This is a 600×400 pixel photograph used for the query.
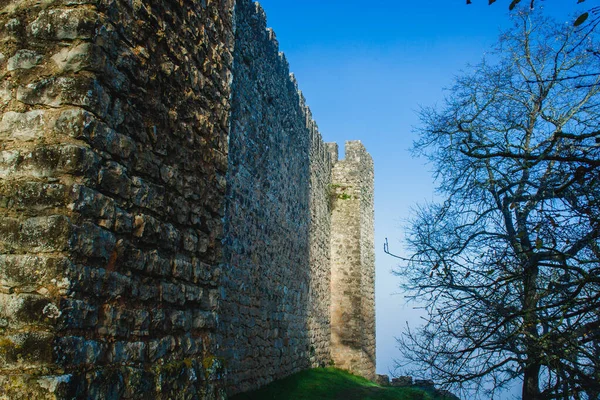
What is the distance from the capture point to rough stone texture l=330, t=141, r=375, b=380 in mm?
15383

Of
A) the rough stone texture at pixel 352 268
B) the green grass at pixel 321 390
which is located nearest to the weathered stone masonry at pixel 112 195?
the green grass at pixel 321 390

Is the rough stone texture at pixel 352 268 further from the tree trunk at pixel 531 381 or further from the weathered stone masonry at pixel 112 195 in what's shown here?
the weathered stone masonry at pixel 112 195

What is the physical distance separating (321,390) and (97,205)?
874 centimetres

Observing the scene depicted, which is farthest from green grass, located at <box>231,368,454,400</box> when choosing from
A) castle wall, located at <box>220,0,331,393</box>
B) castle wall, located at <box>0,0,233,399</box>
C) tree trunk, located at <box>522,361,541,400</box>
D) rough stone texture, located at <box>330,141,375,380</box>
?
Result: castle wall, located at <box>0,0,233,399</box>

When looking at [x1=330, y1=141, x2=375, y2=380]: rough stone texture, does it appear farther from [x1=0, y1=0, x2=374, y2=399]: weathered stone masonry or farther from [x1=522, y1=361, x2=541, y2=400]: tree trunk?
[x1=0, y1=0, x2=374, y2=399]: weathered stone masonry

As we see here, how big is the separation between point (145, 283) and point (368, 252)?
15023 millimetres

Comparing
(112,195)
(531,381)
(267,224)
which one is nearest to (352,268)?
(267,224)

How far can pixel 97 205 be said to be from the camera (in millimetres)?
2369

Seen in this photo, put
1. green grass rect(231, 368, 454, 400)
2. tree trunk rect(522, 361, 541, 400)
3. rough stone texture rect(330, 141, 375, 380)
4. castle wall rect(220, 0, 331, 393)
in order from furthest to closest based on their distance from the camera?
rough stone texture rect(330, 141, 375, 380)
green grass rect(231, 368, 454, 400)
castle wall rect(220, 0, 331, 393)
tree trunk rect(522, 361, 541, 400)

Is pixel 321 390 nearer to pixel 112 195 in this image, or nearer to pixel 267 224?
pixel 267 224

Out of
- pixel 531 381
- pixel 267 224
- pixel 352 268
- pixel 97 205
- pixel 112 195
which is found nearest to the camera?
pixel 97 205

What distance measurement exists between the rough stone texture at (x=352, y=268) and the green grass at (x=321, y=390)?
2225 mm

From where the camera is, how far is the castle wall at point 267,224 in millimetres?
7969

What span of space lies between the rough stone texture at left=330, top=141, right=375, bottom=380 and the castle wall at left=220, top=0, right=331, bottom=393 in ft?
5.98
